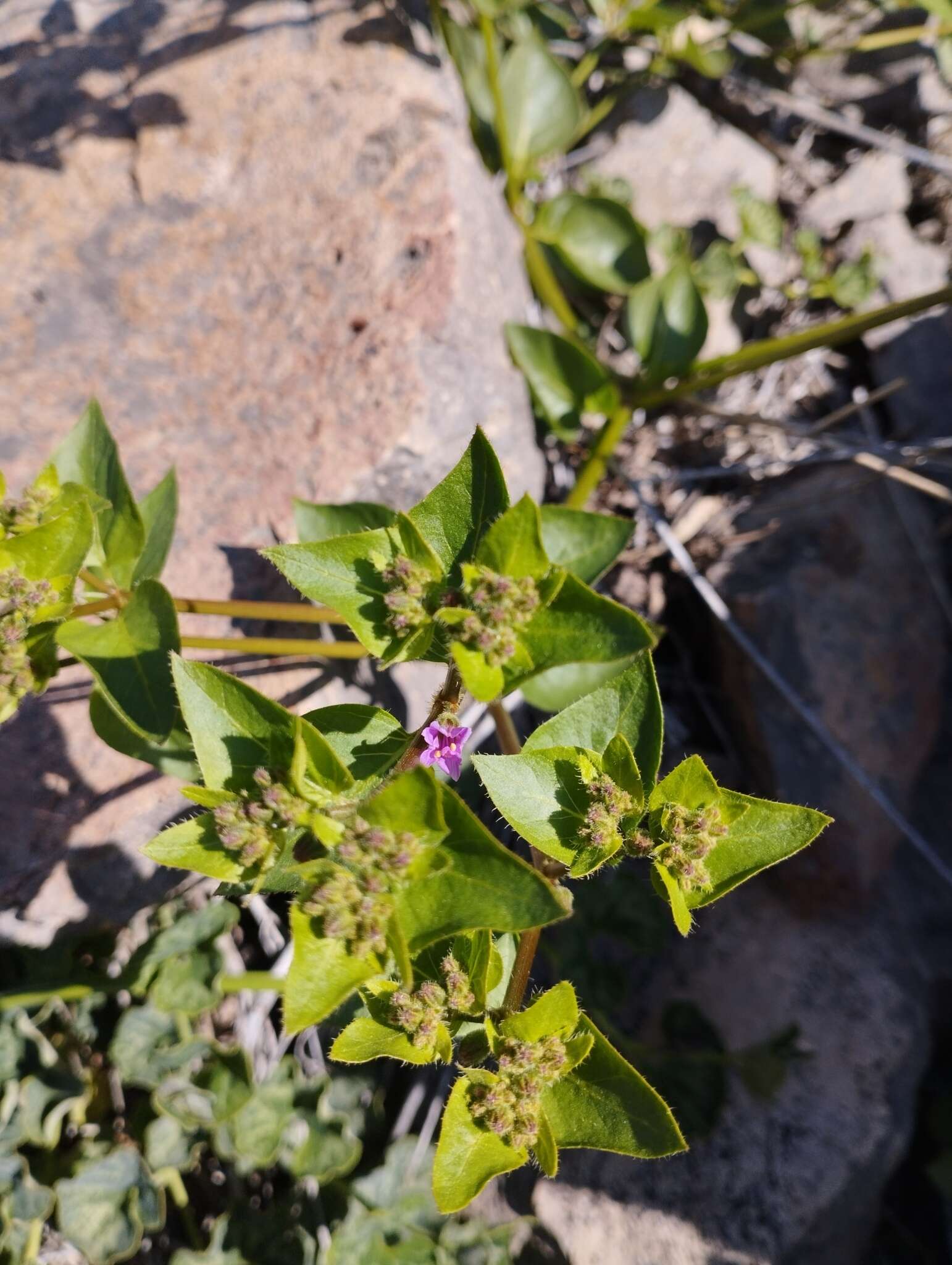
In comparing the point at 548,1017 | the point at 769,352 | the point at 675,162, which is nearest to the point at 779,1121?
the point at 548,1017

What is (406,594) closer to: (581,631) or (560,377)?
(581,631)

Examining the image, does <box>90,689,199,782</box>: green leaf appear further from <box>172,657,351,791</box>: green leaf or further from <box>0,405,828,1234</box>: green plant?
<box>172,657,351,791</box>: green leaf

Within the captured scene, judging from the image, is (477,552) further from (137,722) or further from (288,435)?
(288,435)

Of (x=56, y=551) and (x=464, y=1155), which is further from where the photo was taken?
(x=56, y=551)

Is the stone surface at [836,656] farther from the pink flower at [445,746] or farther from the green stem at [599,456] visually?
the pink flower at [445,746]

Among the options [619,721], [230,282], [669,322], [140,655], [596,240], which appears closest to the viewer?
[619,721]

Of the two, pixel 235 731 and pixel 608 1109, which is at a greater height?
pixel 235 731

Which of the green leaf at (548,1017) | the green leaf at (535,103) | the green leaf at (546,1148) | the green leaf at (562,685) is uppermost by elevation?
the green leaf at (535,103)

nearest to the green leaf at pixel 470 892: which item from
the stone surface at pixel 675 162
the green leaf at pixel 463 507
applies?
the green leaf at pixel 463 507
